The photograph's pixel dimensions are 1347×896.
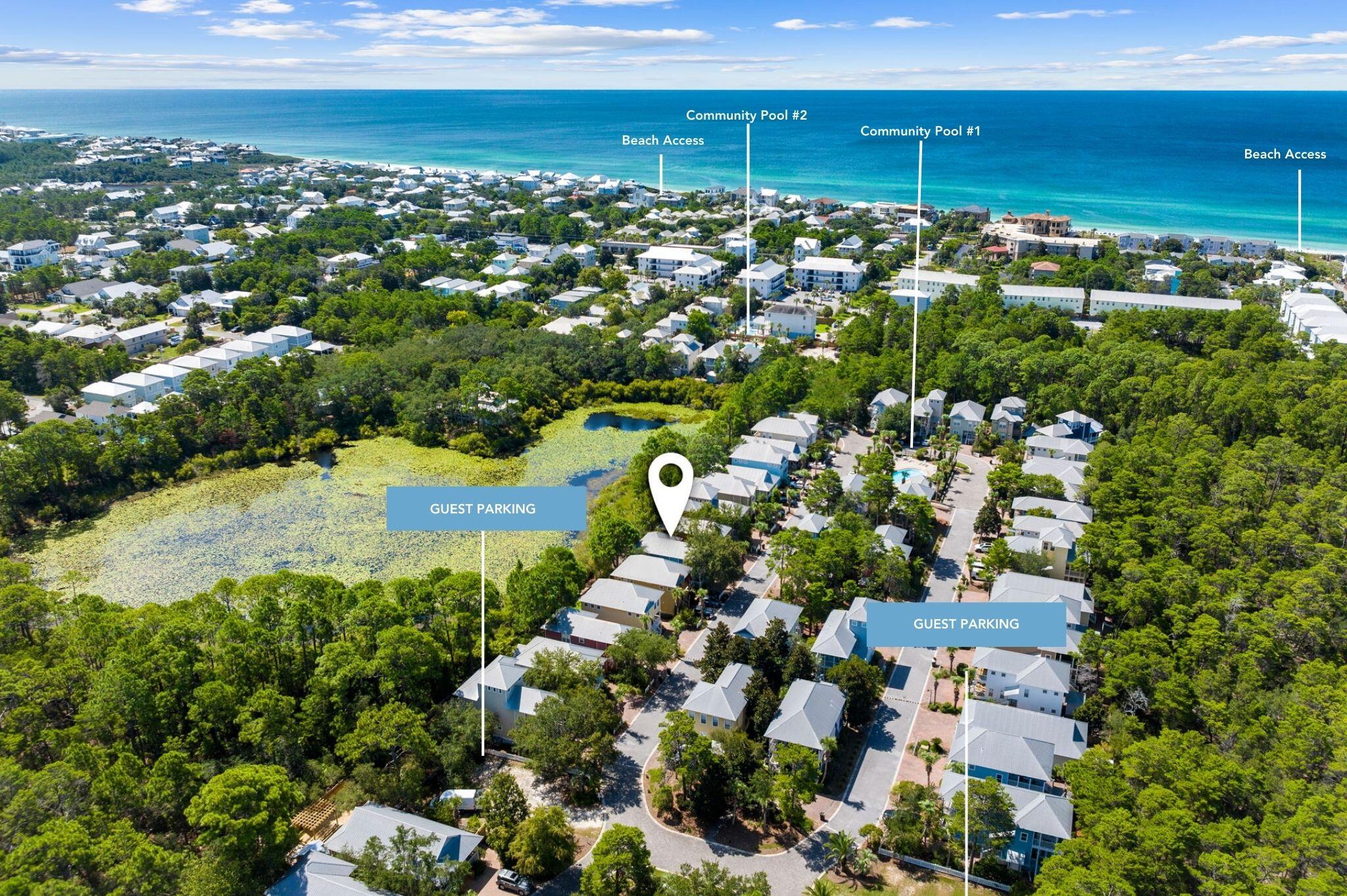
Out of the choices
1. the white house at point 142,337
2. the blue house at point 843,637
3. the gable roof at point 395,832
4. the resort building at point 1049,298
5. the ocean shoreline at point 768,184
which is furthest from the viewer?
the ocean shoreline at point 768,184

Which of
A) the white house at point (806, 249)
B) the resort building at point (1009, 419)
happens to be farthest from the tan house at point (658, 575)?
the white house at point (806, 249)

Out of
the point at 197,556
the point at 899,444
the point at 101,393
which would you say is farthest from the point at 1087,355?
the point at 101,393

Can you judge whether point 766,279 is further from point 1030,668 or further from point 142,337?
point 1030,668

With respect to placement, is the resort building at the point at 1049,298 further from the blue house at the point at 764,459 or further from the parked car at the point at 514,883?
the parked car at the point at 514,883

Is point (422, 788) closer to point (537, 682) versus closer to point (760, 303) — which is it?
point (537, 682)

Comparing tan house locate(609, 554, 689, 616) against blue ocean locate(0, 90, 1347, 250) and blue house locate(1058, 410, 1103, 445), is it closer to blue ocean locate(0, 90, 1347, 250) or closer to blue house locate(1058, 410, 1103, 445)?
blue house locate(1058, 410, 1103, 445)

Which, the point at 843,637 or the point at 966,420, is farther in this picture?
the point at 966,420

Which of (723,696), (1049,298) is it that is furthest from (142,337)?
(1049,298)

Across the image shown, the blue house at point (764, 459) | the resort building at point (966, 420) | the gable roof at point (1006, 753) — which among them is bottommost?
the gable roof at point (1006, 753)
